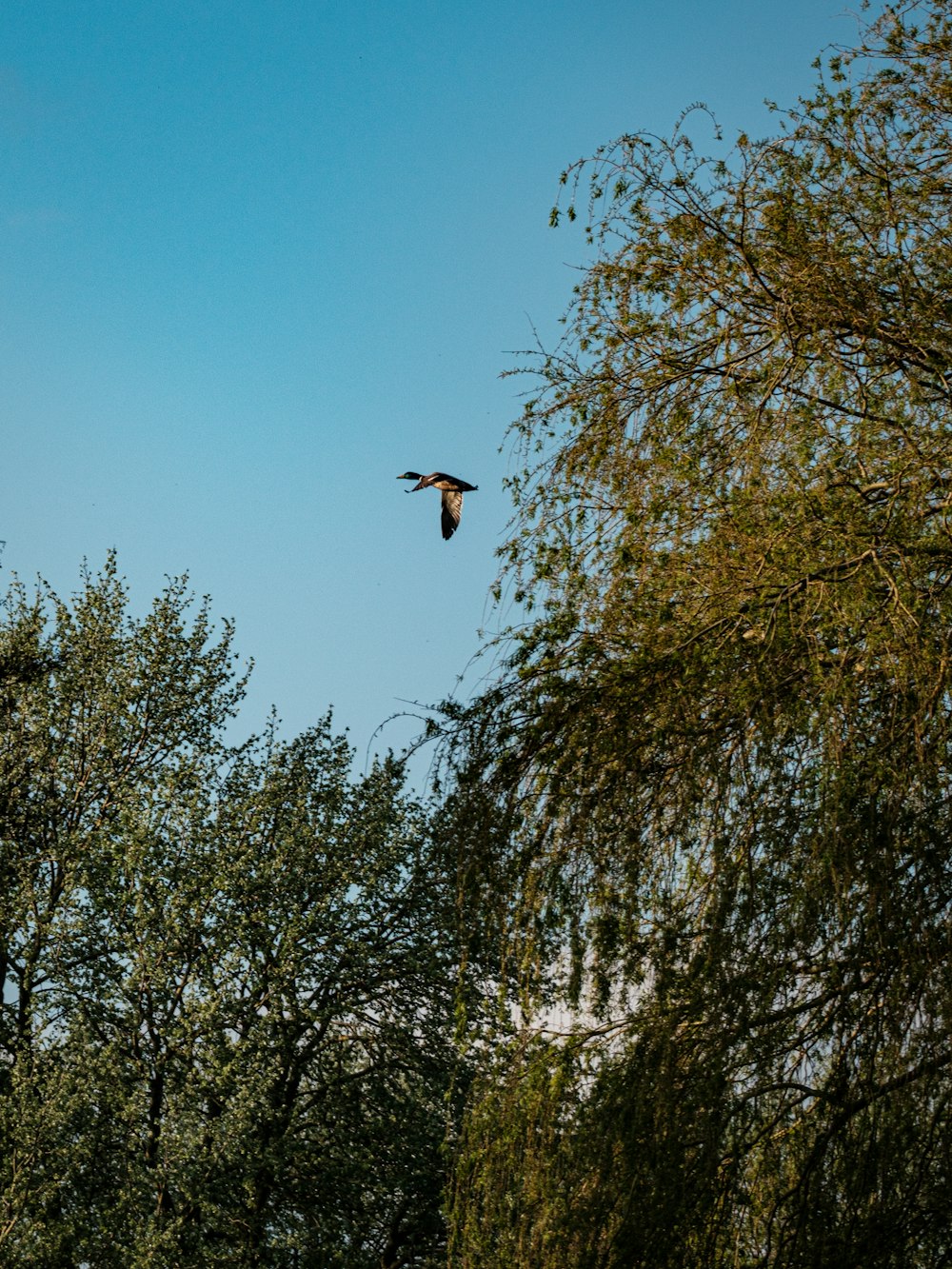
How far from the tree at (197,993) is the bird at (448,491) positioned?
4.47m

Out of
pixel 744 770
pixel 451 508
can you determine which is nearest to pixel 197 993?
pixel 451 508

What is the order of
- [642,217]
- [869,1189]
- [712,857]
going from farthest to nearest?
[642,217] → [712,857] → [869,1189]

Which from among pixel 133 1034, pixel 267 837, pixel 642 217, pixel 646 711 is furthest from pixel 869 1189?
pixel 267 837

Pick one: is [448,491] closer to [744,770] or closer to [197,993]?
[744,770]

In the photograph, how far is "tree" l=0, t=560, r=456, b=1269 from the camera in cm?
1359

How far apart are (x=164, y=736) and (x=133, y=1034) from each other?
4.07 m

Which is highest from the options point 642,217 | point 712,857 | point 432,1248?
point 642,217

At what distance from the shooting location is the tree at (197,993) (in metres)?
13.6

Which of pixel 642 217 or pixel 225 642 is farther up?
pixel 225 642

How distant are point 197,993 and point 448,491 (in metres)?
7.71

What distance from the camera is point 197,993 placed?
1491 centimetres

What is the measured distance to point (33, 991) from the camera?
49.3 feet

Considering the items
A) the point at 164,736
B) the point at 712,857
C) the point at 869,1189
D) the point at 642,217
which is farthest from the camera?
the point at 164,736

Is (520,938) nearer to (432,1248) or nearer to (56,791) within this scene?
(432,1248)
